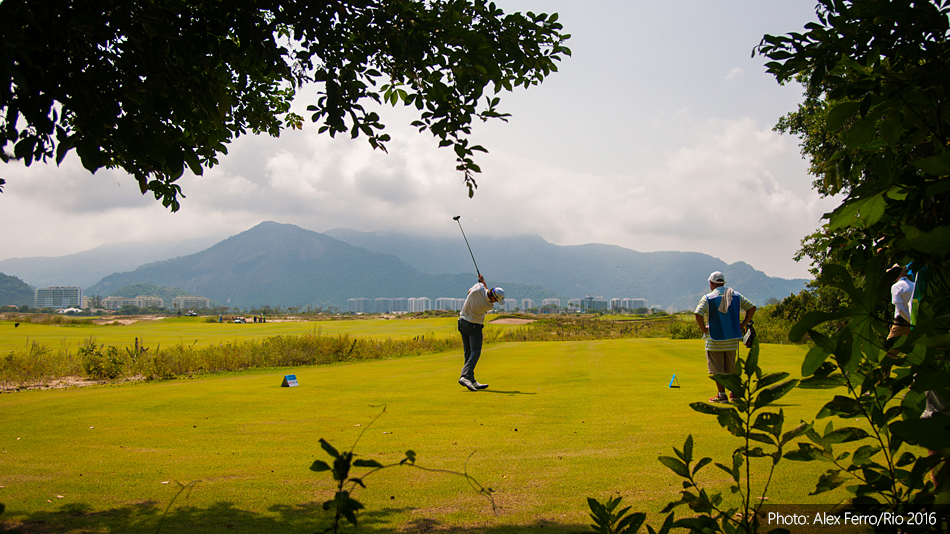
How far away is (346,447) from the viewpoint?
4.91m

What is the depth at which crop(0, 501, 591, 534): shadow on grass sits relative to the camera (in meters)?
2.97

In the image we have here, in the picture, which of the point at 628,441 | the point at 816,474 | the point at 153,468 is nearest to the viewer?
the point at 816,474

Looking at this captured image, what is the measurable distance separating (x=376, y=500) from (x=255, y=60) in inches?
123

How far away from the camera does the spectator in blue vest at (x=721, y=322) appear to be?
748cm

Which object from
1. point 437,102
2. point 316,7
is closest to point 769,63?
point 437,102

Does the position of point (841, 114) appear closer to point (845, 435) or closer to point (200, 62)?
point (845, 435)

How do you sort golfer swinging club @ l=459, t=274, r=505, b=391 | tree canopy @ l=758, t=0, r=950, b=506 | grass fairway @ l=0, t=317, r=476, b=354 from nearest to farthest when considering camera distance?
tree canopy @ l=758, t=0, r=950, b=506, golfer swinging club @ l=459, t=274, r=505, b=391, grass fairway @ l=0, t=317, r=476, b=354

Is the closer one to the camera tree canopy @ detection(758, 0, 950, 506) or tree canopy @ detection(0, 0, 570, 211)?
tree canopy @ detection(758, 0, 950, 506)

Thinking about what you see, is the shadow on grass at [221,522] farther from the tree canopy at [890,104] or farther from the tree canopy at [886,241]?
the tree canopy at [890,104]

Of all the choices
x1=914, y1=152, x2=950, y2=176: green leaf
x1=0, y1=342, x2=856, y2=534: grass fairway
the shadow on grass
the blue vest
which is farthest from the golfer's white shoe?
x1=914, y1=152, x2=950, y2=176: green leaf

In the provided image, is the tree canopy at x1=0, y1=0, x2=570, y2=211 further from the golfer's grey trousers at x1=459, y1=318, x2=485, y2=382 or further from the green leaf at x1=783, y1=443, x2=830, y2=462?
the golfer's grey trousers at x1=459, y1=318, x2=485, y2=382

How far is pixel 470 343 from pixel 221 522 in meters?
6.88

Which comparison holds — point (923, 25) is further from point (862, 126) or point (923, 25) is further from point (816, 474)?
point (816, 474)

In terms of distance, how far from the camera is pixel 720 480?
3.75 meters
